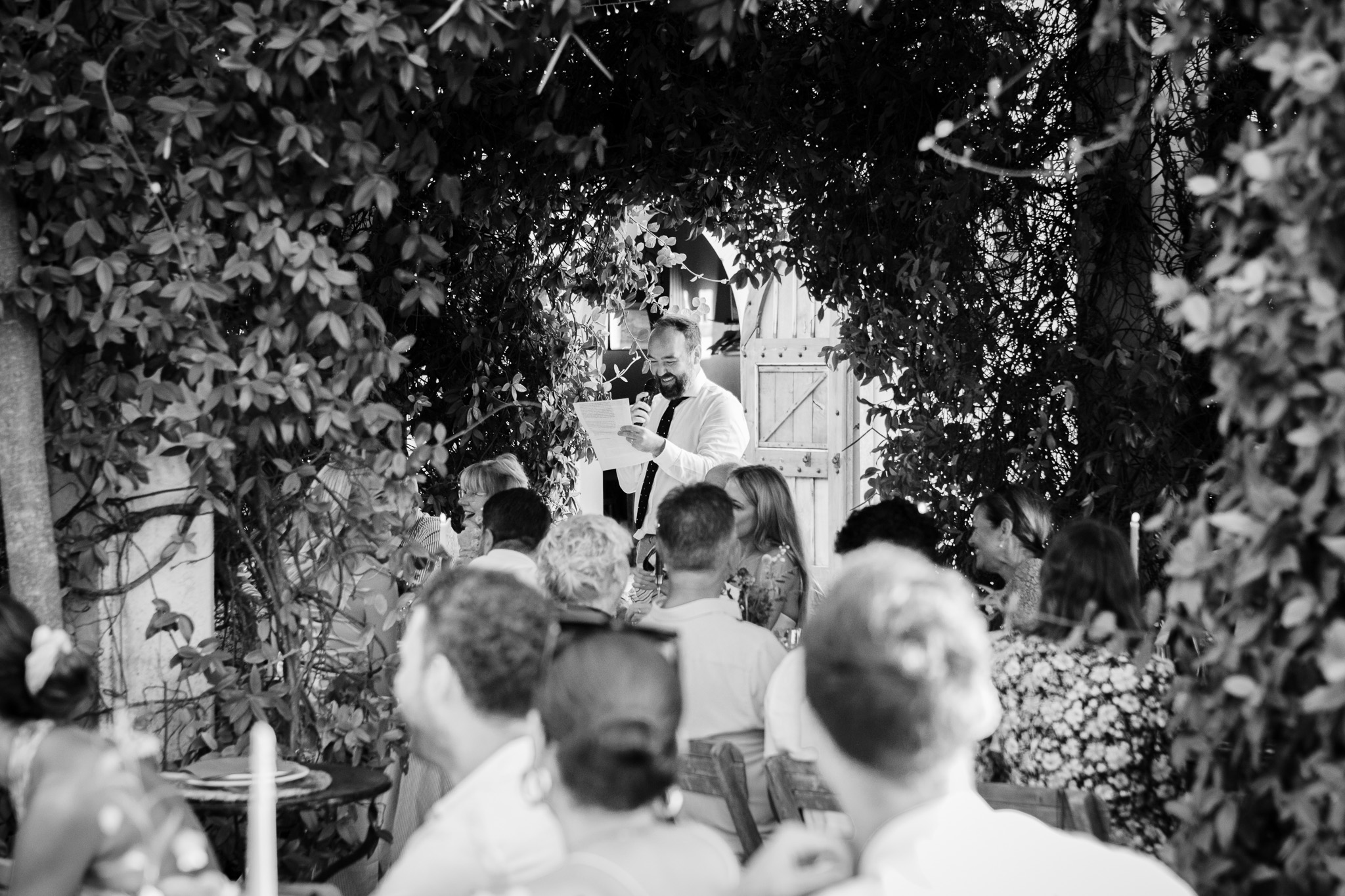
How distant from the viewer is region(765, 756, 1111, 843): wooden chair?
2490 mm

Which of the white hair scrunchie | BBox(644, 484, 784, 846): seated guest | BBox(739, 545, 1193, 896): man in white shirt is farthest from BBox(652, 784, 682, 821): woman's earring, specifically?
BBox(644, 484, 784, 846): seated guest

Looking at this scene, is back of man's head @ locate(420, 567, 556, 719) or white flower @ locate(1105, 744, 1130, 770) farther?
white flower @ locate(1105, 744, 1130, 770)

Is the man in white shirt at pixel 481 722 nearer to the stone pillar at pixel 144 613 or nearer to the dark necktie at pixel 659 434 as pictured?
the stone pillar at pixel 144 613

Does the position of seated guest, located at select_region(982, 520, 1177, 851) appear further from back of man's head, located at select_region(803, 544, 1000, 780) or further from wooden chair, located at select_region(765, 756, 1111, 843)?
back of man's head, located at select_region(803, 544, 1000, 780)

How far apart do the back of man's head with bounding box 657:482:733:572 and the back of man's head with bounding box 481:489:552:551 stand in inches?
25.6

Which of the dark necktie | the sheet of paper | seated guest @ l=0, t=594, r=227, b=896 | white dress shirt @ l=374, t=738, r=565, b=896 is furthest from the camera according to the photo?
the dark necktie

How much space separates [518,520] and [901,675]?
273 centimetres

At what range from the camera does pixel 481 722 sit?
208cm

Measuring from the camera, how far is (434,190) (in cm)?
528

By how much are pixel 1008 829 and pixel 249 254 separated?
2.36m

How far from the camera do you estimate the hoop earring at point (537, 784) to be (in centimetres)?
184

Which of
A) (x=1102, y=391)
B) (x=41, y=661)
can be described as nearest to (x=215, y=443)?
(x=41, y=661)

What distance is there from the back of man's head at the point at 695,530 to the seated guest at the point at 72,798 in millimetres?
1504

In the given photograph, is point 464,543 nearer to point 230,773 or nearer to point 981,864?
point 230,773
